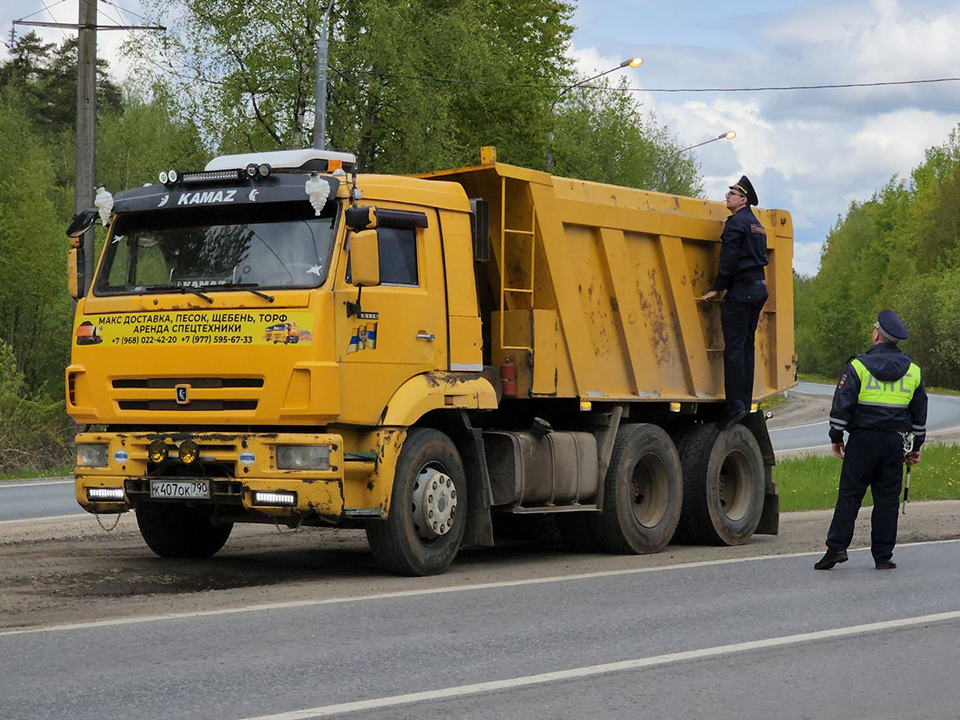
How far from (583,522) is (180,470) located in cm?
397

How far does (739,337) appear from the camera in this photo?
14.0m

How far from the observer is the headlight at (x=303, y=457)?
401 inches

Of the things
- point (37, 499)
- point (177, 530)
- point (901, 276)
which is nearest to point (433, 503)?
point (177, 530)

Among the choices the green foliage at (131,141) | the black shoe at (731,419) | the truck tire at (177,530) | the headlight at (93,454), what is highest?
the green foliage at (131,141)

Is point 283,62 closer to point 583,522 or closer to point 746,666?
point 583,522

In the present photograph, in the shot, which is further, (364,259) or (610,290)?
(610,290)

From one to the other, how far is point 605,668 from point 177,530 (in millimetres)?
5549

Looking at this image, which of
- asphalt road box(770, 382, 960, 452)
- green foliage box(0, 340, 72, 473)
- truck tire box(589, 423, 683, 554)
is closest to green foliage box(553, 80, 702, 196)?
asphalt road box(770, 382, 960, 452)

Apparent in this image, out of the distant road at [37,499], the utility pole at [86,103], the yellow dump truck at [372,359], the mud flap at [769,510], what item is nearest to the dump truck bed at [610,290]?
the yellow dump truck at [372,359]

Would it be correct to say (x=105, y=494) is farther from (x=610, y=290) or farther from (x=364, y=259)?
(x=610, y=290)

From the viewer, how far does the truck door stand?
34.2 ft

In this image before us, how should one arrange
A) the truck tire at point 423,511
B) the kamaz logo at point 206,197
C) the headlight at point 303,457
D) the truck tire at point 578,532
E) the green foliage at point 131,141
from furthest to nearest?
the green foliage at point 131,141, the truck tire at point 578,532, the kamaz logo at point 206,197, the truck tire at point 423,511, the headlight at point 303,457

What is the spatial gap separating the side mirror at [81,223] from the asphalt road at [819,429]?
2347 cm

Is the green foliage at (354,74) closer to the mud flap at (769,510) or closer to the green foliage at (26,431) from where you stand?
the green foliage at (26,431)
